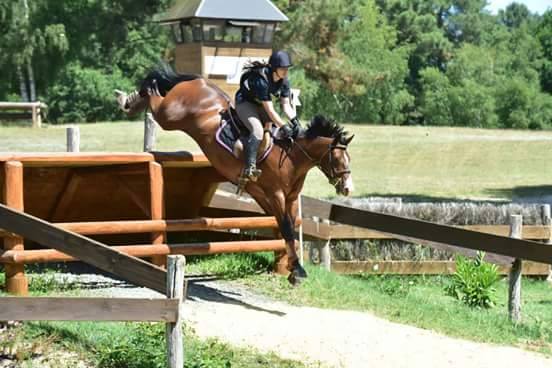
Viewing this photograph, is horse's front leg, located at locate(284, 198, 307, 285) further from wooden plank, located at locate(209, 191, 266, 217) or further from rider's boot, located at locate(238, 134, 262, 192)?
wooden plank, located at locate(209, 191, 266, 217)

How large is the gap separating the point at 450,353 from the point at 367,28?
198 feet

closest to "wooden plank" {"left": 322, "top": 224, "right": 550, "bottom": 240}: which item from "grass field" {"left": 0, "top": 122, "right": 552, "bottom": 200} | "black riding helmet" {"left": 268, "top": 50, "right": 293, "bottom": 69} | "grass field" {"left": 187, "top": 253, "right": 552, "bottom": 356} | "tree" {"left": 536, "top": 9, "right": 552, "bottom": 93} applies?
"grass field" {"left": 187, "top": 253, "right": 552, "bottom": 356}

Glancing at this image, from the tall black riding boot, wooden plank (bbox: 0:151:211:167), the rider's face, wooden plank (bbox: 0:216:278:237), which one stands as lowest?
wooden plank (bbox: 0:216:278:237)

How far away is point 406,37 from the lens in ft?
272

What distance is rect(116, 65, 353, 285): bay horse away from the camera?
428 inches

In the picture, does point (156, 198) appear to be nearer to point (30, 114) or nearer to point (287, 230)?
point (287, 230)

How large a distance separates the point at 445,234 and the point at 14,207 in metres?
4.35

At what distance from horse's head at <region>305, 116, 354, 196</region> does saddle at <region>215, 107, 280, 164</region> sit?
396mm

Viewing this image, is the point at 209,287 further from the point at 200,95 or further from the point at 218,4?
the point at 218,4

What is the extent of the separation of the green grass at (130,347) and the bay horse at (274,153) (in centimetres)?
220

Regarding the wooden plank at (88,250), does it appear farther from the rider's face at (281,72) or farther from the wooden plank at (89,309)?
the rider's face at (281,72)

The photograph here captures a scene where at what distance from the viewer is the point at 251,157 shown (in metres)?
10.7

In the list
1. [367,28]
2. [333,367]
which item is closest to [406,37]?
[367,28]

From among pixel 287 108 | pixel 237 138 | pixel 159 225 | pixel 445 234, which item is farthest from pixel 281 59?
pixel 445 234
